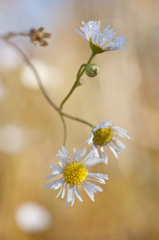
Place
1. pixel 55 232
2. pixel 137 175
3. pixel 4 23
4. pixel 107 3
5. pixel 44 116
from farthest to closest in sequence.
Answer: pixel 107 3, pixel 137 175, pixel 44 116, pixel 55 232, pixel 4 23

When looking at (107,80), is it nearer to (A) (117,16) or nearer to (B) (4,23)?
(A) (117,16)

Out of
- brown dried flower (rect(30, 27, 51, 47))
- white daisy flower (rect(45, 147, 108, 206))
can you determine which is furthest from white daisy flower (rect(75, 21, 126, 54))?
white daisy flower (rect(45, 147, 108, 206))

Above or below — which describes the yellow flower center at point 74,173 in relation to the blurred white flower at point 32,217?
above

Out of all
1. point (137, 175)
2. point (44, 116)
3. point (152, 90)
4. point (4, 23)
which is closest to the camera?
point (4, 23)

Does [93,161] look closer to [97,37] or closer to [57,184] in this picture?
[57,184]

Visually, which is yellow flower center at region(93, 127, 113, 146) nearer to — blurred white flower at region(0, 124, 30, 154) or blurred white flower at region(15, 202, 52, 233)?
blurred white flower at region(0, 124, 30, 154)

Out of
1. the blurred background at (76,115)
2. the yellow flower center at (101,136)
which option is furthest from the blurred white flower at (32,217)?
the yellow flower center at (101,136)

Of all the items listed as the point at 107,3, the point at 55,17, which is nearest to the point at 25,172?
the point at 55,17

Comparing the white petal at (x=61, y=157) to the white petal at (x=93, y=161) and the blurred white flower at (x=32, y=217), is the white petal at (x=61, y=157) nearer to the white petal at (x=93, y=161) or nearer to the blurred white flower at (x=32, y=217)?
the white petal at (x=93, y=161)
